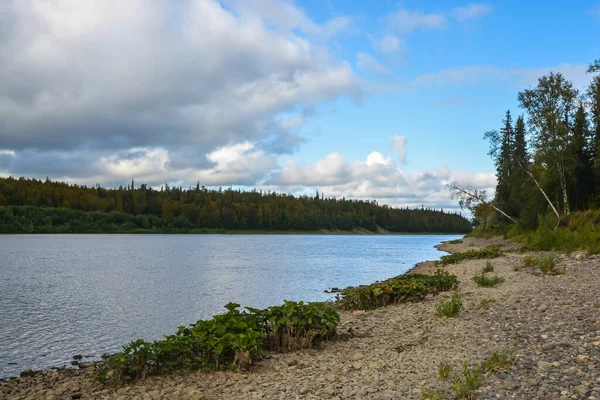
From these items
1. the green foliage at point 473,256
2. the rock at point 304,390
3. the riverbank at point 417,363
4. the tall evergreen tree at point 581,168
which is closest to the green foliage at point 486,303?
the riverbank at point 417,363

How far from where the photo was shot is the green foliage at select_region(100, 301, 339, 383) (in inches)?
418

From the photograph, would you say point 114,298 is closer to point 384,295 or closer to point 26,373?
point 26,373

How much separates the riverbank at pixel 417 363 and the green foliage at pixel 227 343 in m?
0.38

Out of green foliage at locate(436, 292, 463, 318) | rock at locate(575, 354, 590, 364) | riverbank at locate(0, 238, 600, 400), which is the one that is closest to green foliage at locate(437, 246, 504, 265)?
riverbank at locate(0, 238, 600, 400)

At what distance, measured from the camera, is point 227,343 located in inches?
425

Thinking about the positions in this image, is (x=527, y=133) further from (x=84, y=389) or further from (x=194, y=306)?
(x=84, y=389)

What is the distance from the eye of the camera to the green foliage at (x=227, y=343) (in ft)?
34.8

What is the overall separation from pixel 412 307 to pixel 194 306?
1150 cm

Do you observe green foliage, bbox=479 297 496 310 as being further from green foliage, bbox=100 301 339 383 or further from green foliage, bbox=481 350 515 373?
green foliage, bbox=481 350 515 373

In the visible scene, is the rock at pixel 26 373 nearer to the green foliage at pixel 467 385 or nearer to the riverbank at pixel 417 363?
the riverbank at pixel 417 363

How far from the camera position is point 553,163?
43.5m

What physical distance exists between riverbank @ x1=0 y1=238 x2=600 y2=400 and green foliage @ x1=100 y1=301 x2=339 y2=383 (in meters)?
0.38

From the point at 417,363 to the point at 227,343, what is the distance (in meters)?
4.18

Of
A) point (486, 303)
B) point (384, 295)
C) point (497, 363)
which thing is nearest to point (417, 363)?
point (497, 363)
